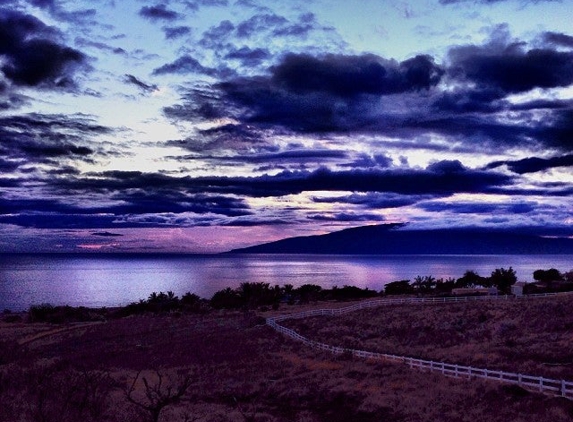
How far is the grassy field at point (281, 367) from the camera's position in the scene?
26.6 meters

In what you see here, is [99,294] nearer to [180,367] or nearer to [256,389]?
[180,367]

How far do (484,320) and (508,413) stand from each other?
3102 cm

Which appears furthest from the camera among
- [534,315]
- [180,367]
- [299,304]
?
[299,304]

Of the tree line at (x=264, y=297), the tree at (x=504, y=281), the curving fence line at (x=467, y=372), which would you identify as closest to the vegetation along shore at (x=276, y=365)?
the curving fence line at (x=467, y=372)

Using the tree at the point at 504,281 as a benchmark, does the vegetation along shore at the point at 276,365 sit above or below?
below

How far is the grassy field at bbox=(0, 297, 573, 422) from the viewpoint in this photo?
87.4 ft

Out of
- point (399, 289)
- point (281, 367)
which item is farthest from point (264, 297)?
point (281, 367)

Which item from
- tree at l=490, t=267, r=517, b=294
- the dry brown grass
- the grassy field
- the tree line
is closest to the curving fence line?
the grassy field

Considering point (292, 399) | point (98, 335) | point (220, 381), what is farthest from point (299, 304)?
point (292, 399)

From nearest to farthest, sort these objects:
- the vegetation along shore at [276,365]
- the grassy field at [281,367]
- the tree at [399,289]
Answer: the grassy field at [281,367] → the vegetation along shore at [276,365] → the tree at [399,289]

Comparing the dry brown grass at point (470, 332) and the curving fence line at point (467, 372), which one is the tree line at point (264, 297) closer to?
the dry brown grass at point (470, 332)

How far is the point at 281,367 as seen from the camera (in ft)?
134

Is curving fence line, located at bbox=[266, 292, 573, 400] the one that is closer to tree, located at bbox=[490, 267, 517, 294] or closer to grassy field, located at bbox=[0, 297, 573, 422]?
grassy field, located at bbox=[0, 297, 573, 422]

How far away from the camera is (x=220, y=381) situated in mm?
37500
